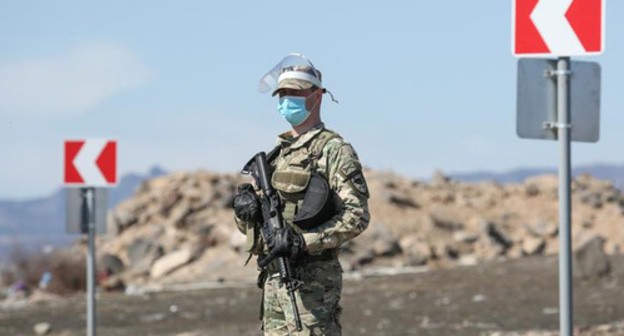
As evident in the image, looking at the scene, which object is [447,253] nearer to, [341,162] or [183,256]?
[183,256]

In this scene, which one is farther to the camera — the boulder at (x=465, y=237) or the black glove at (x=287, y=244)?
the boulder at (x=465, y=237)

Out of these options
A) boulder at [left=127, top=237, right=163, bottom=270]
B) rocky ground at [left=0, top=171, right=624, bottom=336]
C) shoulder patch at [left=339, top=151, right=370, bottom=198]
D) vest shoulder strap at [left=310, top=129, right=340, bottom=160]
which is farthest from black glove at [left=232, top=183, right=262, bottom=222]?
boulder at [left=127, top=237, right=163, bottom=270]

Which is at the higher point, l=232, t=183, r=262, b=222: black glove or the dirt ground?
l=232, t=183, r=262, b=222: black glove

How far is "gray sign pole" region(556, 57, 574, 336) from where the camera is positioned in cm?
984

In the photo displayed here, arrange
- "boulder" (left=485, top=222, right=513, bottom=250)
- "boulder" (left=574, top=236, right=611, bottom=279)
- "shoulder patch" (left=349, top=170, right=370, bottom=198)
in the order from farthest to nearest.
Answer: "boulder" (left=485, top=222, right=513, bottom=250)
"boulder" (left=574, top=236, right=611, bottom=279)
"shoulder patch" (left=349, top=170, right=370, bottom=198)

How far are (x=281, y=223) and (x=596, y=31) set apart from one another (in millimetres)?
2528

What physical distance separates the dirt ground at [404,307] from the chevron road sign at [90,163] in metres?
4.40

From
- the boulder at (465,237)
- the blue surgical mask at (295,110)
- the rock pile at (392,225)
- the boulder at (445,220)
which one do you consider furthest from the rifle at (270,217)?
the boulder at (445,220)

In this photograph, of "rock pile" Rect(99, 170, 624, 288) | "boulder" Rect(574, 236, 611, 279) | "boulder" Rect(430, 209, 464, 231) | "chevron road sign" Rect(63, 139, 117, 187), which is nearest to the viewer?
"chevron road sign" Rect(63, 139, 117, 187)

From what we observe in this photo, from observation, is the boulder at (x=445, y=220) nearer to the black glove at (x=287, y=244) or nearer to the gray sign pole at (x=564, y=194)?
the gray sign pole at (x=564, y=194)

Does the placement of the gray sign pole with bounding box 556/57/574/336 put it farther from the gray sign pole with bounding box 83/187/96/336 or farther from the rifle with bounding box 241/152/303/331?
the gray sign pole with bounding box 83/187/96/336

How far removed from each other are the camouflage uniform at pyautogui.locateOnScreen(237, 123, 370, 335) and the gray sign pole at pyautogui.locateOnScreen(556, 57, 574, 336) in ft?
5.50

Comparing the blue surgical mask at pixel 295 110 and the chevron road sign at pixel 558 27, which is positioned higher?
the chevron road sign at pixel 558 27

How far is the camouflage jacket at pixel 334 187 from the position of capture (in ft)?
28.3
